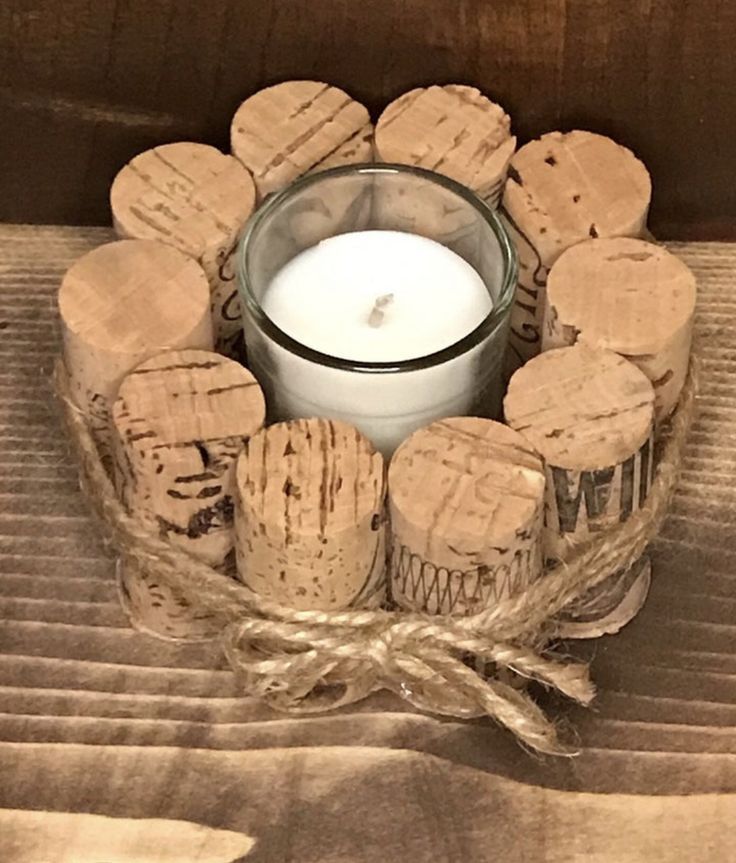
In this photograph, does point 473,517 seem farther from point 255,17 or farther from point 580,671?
point 255,17

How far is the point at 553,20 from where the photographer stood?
0.75m

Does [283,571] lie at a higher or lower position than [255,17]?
lower

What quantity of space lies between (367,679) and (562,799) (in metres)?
0.10

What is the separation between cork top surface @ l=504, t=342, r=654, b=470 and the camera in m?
0.63

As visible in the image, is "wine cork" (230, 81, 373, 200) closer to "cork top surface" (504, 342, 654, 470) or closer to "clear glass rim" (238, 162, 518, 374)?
"clear glass rim" (238, 162, 518, 374)

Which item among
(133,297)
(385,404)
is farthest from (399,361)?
(133,297)

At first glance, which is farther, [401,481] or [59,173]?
[59,173]

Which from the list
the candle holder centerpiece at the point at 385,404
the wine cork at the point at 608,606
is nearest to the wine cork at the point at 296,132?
the candle holder centerpiece at the point at 385,404

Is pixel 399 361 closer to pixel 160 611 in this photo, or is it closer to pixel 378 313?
pixel 378 313

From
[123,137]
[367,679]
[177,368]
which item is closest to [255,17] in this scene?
[123,137]

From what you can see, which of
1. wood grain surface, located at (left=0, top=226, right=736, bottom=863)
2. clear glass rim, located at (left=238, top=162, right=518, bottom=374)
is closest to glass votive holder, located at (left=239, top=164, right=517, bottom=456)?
clear glass rim, located at (left=238, top=162, right=518, bottom=374)

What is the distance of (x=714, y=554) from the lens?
74cm

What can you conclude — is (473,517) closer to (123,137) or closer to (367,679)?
(367,679)

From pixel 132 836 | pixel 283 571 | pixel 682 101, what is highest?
pixel 682 101
